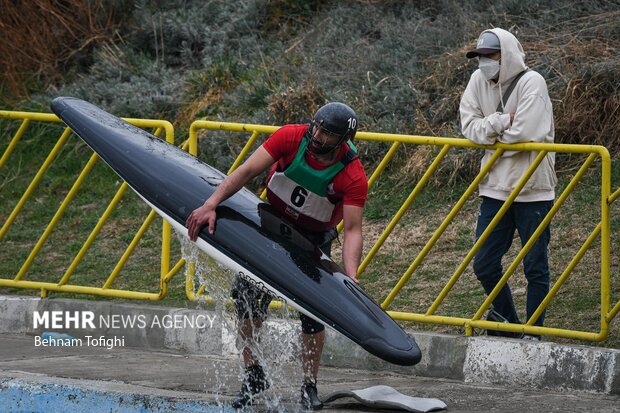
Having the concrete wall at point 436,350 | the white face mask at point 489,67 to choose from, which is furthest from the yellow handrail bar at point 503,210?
the white face mask at point 489,67

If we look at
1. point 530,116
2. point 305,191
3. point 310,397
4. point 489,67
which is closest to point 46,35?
point 489,67

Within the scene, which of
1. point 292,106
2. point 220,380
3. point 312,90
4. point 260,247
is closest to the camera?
point 260,247

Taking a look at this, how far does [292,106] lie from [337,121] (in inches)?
197

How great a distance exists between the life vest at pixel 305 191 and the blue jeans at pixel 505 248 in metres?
1.27

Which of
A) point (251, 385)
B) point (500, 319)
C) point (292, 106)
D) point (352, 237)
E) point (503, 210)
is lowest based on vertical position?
point (251, 385)

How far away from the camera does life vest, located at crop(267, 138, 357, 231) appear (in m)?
5.77

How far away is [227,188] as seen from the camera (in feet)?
19.1

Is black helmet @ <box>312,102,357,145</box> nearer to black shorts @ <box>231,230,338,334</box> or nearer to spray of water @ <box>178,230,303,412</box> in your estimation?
black shorts @ <box>231,230,338,334</box>

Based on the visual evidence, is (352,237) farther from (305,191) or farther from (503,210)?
(503,210)

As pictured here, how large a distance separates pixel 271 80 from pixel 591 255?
433 centimetres

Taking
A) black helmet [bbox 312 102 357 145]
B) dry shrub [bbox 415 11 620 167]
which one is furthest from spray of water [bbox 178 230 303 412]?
dry shrub [bbox 415 11 620 167]

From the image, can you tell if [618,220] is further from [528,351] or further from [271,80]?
[271,80]

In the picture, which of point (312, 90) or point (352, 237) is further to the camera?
point (312, 90)

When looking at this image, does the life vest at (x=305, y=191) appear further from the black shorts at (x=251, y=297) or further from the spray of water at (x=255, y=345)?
the spray of water at (x=255, y=345)
